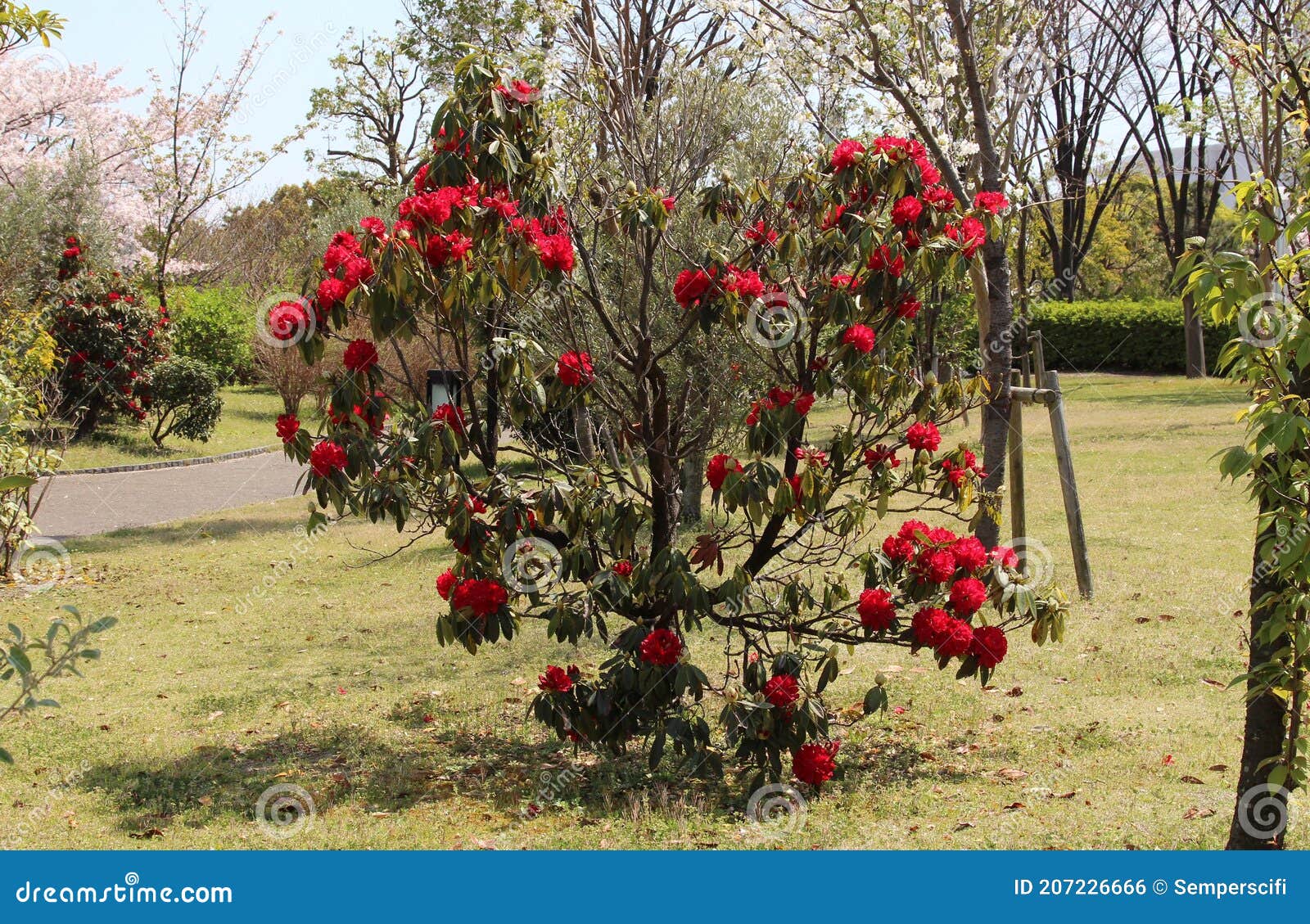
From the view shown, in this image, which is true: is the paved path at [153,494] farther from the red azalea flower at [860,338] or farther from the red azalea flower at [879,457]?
the red azalea flower at [860,338]

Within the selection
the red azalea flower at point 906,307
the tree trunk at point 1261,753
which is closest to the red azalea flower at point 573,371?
the red azalea flower at point 906,307

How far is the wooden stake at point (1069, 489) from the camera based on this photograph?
771 centimetres

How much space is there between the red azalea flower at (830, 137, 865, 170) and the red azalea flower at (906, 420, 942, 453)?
109cm

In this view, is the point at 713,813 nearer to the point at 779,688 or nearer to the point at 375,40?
the point at 779,688

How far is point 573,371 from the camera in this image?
460 cm

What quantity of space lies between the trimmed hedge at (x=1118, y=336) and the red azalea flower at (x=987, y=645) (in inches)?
995

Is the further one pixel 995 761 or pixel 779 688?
pixel 995 761

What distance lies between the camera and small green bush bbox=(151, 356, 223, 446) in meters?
17.9

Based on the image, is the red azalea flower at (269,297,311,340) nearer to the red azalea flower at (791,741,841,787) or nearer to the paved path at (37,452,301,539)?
the red azalea flower at (791,741,841,787)

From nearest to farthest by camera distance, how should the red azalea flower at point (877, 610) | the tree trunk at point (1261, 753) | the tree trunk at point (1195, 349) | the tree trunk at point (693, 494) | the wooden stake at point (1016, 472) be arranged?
1. the tree trunk at point (1261, 753)
2. the red azalea flower at point (877, 610)
3. the wooden stake at point (1016, 472)
4. the tree trunk at point (693, 494)
5. the tree trunk at point (1195, 349)

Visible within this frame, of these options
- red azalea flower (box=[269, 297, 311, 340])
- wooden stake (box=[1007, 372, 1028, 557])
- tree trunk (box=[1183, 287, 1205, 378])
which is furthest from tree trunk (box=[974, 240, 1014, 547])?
tree trunk (box=[1183, 287, 1205, 378])

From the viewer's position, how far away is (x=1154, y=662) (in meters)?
6.49

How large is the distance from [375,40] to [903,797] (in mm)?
23977

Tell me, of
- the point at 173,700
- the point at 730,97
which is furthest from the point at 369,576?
the point at 730,97
